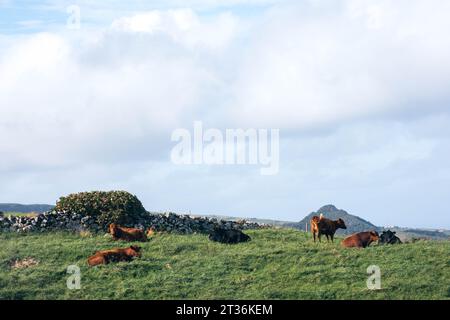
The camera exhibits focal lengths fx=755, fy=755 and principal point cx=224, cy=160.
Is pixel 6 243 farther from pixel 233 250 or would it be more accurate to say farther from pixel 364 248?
pixel 364 248

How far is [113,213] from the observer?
1679 inches

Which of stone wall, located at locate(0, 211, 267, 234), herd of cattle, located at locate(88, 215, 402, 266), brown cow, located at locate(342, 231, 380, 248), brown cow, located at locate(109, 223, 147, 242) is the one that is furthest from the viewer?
stone wall, located at locate(0, 211, 267, 234)

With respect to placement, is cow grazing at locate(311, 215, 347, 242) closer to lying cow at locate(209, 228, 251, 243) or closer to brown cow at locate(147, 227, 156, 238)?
lying cow at locate(209, 228, 251, 243)

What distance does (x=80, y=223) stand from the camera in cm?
4178

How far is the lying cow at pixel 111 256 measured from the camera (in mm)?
30719

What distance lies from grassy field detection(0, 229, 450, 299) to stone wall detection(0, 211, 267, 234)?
5.37 meters

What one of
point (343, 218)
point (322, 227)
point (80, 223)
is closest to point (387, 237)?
point (322, 227)

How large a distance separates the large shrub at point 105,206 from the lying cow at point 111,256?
10.3 meters

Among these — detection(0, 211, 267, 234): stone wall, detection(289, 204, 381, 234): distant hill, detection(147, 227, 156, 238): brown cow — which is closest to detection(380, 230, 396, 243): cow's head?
detection(0, 211, 267, 234): stone wall

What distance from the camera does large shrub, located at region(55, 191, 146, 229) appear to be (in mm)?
42500

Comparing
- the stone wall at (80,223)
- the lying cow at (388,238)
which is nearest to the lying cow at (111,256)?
the stone wall at (80,223)

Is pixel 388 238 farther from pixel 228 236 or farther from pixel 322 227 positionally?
pixel 228 236

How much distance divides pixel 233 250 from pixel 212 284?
648 centimetres
